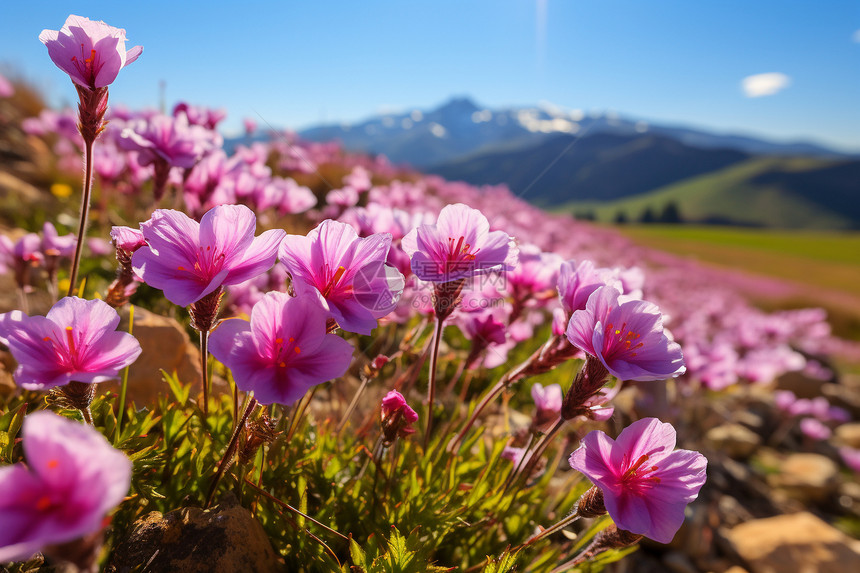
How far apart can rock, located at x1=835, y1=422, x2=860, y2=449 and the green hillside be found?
450 ft

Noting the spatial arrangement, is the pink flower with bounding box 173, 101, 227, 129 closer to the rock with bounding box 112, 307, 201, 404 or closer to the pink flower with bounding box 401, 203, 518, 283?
the rock with bounding box 112, 307, 201, 404

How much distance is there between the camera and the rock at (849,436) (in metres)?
8.75

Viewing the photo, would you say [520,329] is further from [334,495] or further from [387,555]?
[387,555]

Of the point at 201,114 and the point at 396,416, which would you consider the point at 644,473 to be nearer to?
the point at 396,416

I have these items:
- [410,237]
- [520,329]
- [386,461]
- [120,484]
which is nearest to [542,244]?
[520,329]

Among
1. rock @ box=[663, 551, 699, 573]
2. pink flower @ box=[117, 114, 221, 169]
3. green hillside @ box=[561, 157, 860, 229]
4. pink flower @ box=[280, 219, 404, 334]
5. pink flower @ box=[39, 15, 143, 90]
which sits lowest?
green hillside @ box=[561, 157, 860, 229]

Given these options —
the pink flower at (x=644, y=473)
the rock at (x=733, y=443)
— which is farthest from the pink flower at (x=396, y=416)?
the rock at (x=733, y=443)

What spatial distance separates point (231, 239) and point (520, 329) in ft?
7.23

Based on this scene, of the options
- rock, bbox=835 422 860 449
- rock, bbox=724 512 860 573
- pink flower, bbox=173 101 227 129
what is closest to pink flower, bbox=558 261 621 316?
pink flower, bbox=173 101 227 129

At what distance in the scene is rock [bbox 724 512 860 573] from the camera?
374cm

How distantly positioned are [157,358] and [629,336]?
224 cm

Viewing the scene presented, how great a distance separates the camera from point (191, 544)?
154cm

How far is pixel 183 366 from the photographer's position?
7.95 feet

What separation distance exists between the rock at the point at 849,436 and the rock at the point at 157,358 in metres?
11.5
